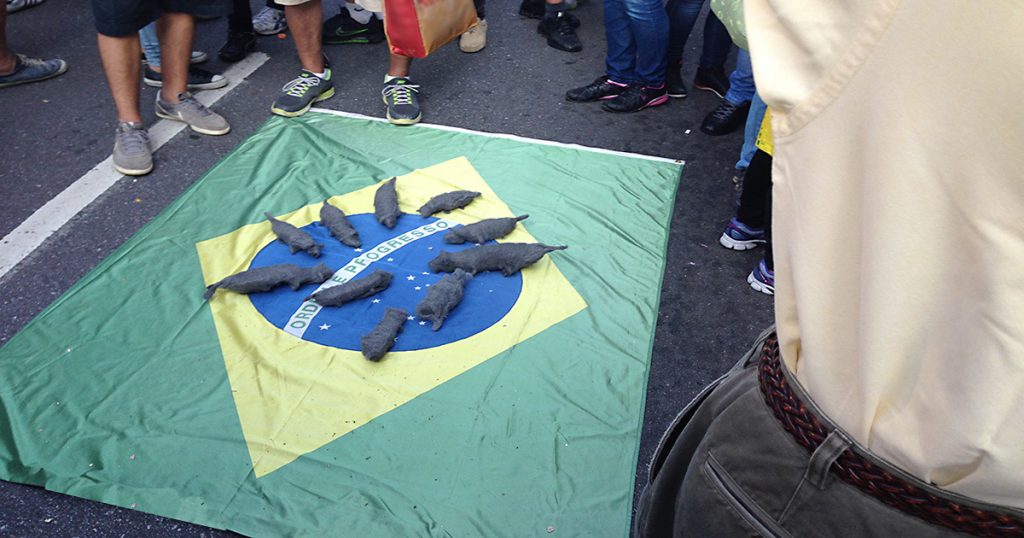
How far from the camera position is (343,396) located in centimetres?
241

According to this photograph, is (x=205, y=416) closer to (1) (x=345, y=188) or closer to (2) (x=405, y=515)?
(2) (x=405, y=515)

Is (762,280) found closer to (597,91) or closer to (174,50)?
(597,91)

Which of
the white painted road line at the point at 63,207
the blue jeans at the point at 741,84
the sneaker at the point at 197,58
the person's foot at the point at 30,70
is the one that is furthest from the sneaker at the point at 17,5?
the blue jeans at the point at 741,84

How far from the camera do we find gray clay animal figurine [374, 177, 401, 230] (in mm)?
3127

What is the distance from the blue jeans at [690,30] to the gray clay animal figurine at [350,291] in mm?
2509

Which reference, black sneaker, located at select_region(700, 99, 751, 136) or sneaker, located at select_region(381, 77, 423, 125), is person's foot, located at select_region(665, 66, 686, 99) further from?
sneaker, located at select_region(381, 77, 423, 125)

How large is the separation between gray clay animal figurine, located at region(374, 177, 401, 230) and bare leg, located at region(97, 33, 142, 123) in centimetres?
139

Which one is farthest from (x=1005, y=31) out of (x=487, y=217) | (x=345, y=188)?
(x=345, y=188)

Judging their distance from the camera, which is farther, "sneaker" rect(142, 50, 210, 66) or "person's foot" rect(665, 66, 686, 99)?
"sneaker" rect(142, 50, 210, 66)

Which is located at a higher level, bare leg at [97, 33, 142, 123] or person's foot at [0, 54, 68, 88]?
bare leg at [97, 33, 142, 123]

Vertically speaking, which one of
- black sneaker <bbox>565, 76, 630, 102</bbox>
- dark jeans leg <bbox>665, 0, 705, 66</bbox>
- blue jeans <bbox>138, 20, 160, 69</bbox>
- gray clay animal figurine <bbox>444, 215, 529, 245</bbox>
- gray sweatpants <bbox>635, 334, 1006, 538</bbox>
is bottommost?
black sneaker <bbox>565, 76, 630, 102</bbox>

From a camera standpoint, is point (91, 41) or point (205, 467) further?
point (91, 41)

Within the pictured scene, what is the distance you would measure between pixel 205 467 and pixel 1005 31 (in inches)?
86.9

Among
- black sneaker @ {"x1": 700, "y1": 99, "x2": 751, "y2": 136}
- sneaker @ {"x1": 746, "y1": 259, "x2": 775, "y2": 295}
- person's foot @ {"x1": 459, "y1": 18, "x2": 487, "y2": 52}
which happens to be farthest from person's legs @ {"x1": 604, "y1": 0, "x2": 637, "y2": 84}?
sneaker @ {"x1": 746, "y1": 259, "x2": 775, "y2": 295}
